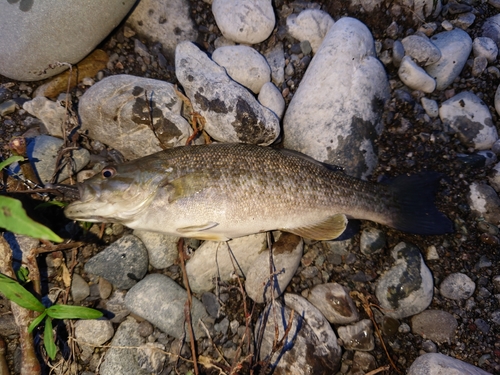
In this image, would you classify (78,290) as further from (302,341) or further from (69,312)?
(302,341)

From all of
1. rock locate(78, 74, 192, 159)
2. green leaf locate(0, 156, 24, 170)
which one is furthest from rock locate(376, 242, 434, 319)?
green leaf locate(0, 156, 24, 170)

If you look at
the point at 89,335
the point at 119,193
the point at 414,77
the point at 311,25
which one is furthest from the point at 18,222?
the point at 414,77

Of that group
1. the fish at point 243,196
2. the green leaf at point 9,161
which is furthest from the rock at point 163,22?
the green leaf at point 9,161

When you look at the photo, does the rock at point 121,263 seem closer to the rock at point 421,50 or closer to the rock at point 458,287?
the rock at point 458,287

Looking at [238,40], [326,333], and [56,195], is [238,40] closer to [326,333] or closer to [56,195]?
[56,195]

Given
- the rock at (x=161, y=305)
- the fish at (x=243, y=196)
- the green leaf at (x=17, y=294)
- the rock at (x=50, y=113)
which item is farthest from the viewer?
the rock at (x=50, y=113)
